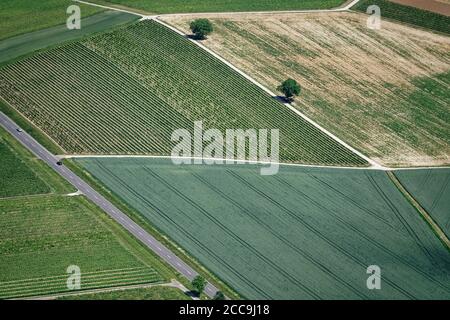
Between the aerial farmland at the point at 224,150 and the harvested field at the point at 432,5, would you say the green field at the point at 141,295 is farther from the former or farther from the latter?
the harvested field at the point at 432,5

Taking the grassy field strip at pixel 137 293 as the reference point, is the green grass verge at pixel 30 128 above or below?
above

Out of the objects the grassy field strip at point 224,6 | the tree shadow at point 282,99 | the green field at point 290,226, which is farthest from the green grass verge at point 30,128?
the grassy field strip at point 224,6

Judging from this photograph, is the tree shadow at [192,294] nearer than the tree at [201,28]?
Yes

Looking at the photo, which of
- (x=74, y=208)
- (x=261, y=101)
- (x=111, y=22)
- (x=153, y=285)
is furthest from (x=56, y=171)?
(x=111, y=22)

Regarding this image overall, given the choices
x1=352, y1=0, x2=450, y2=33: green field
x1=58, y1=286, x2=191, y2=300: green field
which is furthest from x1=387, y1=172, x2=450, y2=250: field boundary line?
x1=352, y1=0, x2=450, y2=33: green field

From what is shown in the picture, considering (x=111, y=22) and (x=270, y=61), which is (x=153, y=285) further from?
(x=111, y=22)
